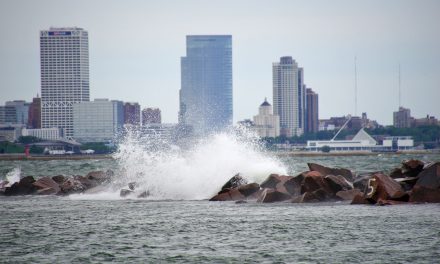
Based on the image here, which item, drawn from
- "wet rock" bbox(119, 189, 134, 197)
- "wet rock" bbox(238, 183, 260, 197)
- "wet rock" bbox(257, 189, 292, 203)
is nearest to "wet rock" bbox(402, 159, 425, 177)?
"wet rock" bbox(257, 189, 292, 203)

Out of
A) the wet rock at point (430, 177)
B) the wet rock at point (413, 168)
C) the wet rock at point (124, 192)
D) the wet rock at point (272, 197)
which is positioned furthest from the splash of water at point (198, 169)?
the wet rock at point (430, 177)

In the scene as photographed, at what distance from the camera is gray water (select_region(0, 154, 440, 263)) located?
33906 mm

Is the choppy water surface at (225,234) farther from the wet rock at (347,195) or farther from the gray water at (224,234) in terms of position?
the wet rock at (347,195)

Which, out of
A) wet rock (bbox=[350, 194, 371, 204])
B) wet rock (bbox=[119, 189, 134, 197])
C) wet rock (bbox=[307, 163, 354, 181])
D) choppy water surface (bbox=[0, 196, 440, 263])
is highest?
wet rock (bbox=[307, 163, 354, 181])

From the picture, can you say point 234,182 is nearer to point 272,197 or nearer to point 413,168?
point 272,197

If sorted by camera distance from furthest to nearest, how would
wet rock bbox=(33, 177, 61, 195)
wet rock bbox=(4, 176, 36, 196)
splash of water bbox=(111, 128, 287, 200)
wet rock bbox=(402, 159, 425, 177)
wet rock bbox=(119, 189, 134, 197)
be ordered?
wet rock bbox=(4, 176, 36, 196), wet rock bbox=(33, 177, 61, 195), wet rock bbox=(119, 189, 134, 197), splash of water bbox=(111, 128, 287, 200), wet rock bbox=(402, 159, 425, 177)

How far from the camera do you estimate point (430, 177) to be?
4978 centimetres

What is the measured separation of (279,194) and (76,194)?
16523mm

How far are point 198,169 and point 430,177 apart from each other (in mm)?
17509

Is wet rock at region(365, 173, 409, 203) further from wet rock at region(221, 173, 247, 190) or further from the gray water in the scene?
wet rock at region(221, 173, 247, 190)

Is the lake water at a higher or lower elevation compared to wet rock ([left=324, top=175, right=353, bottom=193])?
lower

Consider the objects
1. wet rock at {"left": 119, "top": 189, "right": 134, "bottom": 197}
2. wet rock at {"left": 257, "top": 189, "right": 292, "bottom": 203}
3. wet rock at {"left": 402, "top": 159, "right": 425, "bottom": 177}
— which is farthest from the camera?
wet rock at {"left": 119, "top": 189, "right": 134, "bottom": 197}

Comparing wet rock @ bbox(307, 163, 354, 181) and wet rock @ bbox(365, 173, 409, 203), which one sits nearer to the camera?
wet rock @ bbox(365, 173, 409, 203)

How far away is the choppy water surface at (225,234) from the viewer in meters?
33.9
